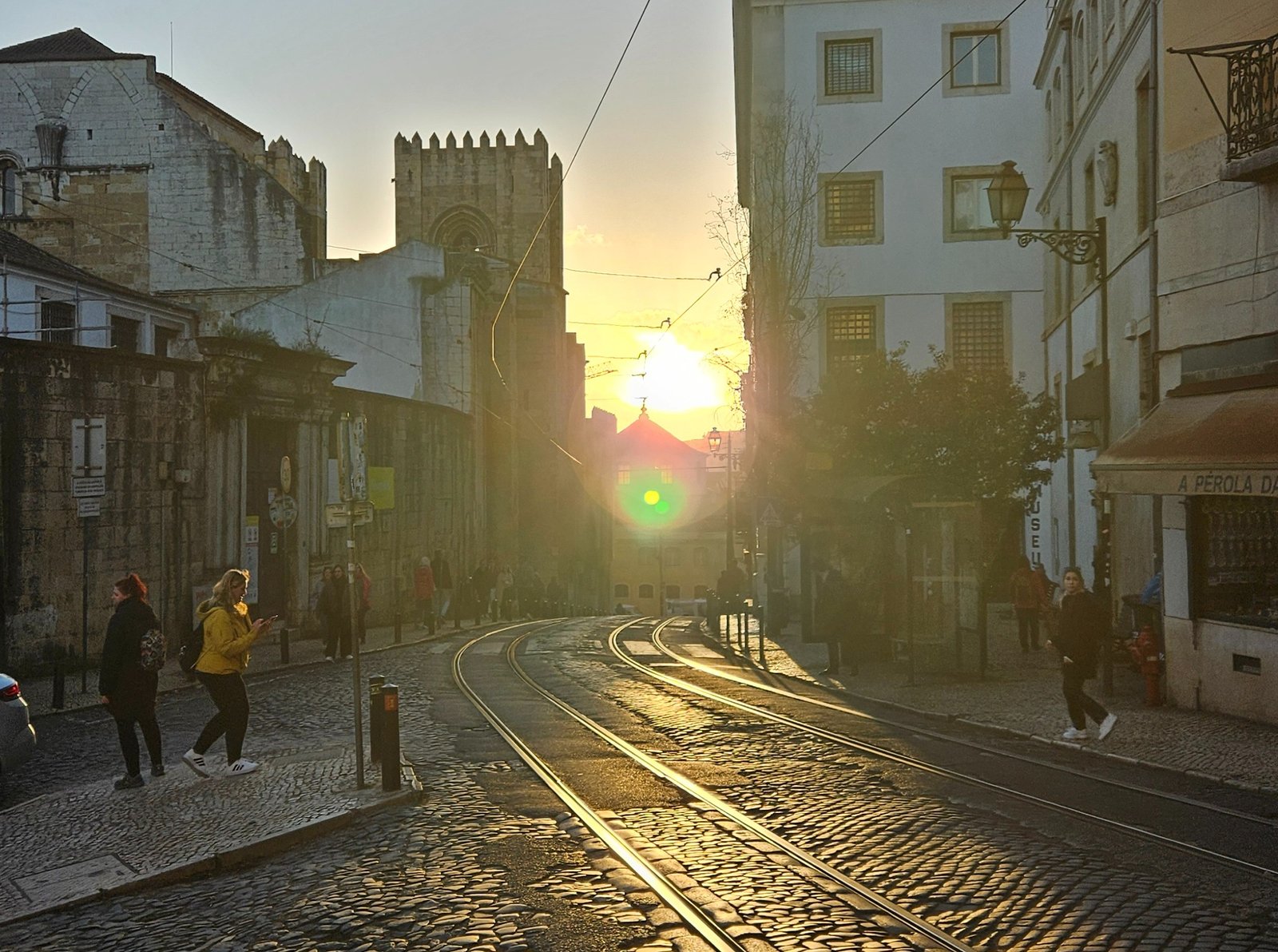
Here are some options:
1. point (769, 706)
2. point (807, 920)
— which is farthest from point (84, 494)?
point (807, 920)

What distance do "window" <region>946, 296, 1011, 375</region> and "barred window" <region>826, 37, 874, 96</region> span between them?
6.13 metres

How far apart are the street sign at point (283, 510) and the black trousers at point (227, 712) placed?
15731 mm

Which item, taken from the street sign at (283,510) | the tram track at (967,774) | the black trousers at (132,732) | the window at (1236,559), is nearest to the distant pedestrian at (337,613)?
the street sign at (283,510)

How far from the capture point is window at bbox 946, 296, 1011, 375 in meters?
35.1

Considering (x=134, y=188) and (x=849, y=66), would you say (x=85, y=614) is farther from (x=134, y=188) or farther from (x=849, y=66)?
(x=134, y=188)

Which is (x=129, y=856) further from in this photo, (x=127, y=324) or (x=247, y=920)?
(x=127, y=324)

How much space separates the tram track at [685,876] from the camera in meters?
6.26

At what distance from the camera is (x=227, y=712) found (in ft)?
34.7

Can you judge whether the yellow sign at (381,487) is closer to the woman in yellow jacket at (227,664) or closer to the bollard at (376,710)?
the woman in yellow jacket at (227,664)

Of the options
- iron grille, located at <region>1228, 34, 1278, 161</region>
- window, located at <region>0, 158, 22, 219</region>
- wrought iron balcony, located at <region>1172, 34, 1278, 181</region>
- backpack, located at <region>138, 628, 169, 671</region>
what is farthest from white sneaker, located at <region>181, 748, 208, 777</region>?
window, located at <region>0, 158, 22, 219</region>

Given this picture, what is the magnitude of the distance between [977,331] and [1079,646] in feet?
81.0

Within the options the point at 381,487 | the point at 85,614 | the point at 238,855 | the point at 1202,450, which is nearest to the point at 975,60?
the point at 381,487

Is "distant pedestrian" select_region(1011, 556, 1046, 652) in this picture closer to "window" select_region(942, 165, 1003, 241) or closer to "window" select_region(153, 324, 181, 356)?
"window" select_region(942, 165, 1003, 241)

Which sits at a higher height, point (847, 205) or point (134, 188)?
point (134, 188)
